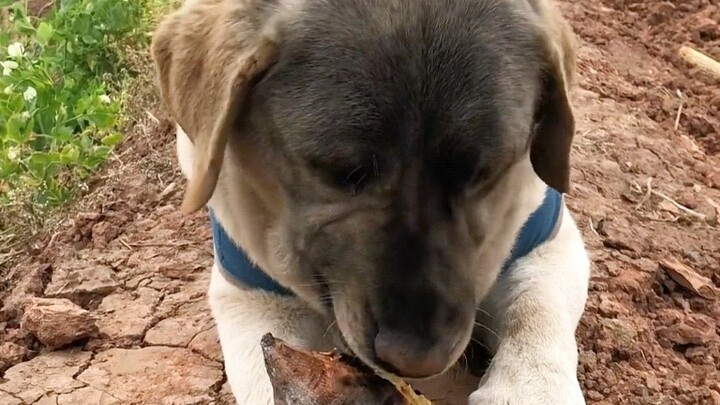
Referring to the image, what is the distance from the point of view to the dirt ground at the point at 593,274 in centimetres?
303

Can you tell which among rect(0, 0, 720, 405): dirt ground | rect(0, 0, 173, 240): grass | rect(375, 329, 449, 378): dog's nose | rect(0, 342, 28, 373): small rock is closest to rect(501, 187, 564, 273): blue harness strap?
rect(0, 0, 720, 405): dirt ground

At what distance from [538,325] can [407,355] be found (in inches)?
25.5

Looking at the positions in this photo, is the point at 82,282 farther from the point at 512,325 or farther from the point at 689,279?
the point at 689,279

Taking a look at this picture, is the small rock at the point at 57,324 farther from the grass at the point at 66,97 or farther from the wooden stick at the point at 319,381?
the wooden stick at the point at 319,381

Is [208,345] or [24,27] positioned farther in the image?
[24,27]

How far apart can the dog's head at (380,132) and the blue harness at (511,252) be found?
348 millimetres

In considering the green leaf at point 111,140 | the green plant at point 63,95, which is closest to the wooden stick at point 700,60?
the green plant at point 63,95

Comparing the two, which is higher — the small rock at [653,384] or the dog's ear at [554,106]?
the dog's ear at [554,106]

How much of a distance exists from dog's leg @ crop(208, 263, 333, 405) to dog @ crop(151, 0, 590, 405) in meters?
0.01

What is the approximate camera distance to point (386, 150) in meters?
2.15

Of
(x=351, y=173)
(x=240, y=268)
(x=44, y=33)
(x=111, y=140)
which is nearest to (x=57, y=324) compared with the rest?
(x=240, y=268)

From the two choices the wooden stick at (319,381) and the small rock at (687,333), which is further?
the small rock at (687,333)

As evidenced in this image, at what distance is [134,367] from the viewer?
3125mm

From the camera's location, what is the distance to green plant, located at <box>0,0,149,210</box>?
4109 mm
